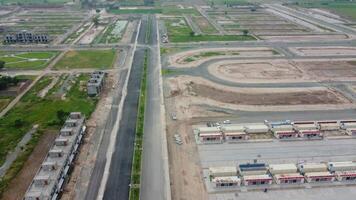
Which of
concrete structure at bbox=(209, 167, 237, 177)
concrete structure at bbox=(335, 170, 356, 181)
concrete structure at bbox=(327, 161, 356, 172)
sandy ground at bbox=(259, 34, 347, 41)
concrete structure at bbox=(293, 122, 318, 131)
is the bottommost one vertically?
concrete structure at bbox=(335, 170, 356, 181)

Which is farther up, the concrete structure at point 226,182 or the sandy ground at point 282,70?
the sandy ground at point 282,70

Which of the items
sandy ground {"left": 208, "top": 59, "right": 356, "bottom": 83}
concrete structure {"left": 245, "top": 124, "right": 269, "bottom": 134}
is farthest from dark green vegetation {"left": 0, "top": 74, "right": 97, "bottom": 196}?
sandy ground {"left": 208, "top": 59, "right": 356, "bottom": 83}

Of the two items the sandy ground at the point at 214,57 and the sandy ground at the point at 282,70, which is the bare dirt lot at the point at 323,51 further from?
the sandy ground at the point at 214,57

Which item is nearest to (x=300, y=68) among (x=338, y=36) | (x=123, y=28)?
(x=338, y=36)

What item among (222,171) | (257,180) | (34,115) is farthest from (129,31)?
(257,180)

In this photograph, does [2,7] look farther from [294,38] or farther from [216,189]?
[216,189]

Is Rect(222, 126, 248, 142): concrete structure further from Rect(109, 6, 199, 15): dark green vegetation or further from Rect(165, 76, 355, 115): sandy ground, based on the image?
Rect(109, 6, 199, 15): dark green vegetation

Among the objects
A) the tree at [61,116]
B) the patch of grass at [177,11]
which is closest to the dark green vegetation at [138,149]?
the tree at [61,116]
